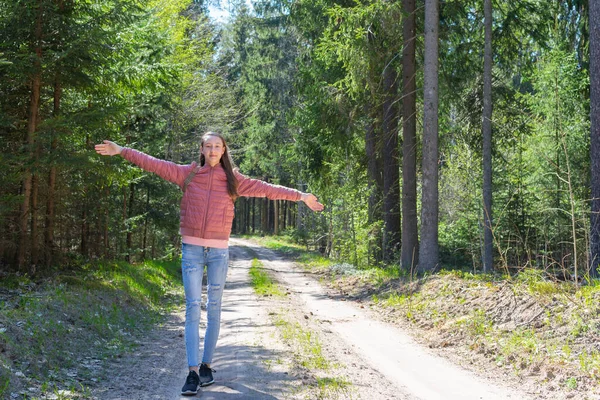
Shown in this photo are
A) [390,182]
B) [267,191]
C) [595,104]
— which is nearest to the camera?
[267,191]

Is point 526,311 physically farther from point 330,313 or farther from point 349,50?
point 349,50

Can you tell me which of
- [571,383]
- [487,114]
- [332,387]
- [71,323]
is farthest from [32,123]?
[487,114]

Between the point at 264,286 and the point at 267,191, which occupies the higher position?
the point at 267,191

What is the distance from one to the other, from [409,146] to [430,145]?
1855mm

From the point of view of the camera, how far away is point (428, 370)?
6828 mm

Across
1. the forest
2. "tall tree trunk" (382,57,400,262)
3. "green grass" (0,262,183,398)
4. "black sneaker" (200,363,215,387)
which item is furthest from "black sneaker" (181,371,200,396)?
"tall tree trunk" (382,57,400,262)

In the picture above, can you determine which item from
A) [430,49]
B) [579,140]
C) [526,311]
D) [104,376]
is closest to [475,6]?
[430,49]

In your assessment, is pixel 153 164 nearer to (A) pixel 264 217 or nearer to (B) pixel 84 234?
(B) pixel 84 234

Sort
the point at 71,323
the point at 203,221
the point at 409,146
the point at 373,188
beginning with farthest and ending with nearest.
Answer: the point at 373,188
the point at 409,146
the point at 71,323
the point at 203,221

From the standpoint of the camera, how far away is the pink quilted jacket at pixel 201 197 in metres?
5.41

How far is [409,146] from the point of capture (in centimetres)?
1558

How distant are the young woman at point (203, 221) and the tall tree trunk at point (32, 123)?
5840 mm

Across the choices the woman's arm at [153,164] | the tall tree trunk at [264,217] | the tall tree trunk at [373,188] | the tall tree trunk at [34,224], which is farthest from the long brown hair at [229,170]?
the tall tree trunk at [264,217]

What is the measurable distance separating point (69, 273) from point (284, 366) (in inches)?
270
